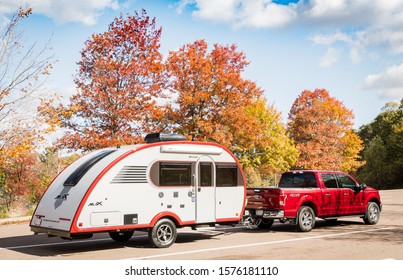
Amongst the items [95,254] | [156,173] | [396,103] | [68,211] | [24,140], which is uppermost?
[396,103]

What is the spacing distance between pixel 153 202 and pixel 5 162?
7561 mm

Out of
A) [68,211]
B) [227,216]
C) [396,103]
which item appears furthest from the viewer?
[396,103]

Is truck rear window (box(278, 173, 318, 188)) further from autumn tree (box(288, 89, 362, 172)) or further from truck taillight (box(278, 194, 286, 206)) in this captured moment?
autumn tree (box(288, 89, 362, 172))

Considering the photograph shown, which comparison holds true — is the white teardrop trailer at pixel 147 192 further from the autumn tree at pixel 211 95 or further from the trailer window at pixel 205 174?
the autumn tree at pixel 211 95

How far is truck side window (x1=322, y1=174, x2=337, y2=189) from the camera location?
50.8 feet

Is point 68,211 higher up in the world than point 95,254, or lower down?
higher up

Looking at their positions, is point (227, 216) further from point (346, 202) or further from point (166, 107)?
point (166, 107)

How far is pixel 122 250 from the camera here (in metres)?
11.3

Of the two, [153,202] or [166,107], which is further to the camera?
[166,107]

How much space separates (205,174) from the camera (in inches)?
498

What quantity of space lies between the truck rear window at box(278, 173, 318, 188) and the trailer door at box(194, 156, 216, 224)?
3928 mm

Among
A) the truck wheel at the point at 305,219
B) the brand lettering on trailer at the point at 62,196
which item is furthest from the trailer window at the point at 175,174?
the truck wheel at the point at 305,219

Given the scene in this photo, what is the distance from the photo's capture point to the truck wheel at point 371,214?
54.3 ft

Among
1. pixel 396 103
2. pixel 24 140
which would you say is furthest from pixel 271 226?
pixel 396 103
